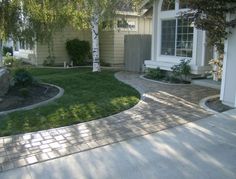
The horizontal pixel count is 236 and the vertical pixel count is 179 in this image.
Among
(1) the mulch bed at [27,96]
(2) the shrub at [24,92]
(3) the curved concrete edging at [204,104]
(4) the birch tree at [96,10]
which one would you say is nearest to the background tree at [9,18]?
(4) the birch tree at [96,10]

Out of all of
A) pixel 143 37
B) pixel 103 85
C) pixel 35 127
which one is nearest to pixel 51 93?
pixel 103 85

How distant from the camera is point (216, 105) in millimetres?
7883

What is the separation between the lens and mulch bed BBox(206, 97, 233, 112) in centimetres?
747

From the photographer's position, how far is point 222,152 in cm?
487

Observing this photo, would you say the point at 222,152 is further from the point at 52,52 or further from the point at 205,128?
the point at 52,52

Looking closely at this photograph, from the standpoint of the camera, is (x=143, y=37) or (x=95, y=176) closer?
(x=95, y=176)

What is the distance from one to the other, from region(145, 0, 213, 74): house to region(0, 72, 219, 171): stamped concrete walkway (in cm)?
321

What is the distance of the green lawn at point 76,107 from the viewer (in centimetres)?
620

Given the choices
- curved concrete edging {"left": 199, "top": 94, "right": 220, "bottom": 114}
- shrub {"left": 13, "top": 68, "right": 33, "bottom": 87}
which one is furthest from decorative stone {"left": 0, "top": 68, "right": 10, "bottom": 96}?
curved concrete edging {"left": 199, "top": 94, "right": 220, "bottom": 114}

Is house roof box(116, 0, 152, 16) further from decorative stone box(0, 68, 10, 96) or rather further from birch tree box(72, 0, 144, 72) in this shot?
decorative stone box(0, 68, 10, 96)

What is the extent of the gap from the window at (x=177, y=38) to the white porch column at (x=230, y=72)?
3873 mm

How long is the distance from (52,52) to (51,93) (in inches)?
367

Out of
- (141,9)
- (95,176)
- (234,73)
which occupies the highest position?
(141,9)

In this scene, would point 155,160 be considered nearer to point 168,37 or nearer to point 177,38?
point 177,38
